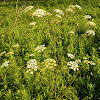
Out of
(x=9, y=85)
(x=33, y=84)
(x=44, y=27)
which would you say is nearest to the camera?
(x=33, y=84)

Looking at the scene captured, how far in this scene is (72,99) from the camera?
104 inches

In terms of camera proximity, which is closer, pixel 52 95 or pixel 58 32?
pixel 52 95

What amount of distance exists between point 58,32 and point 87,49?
67.0 inches

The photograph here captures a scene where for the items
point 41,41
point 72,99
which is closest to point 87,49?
point 41,41

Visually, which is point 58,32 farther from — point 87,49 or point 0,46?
point 0,46

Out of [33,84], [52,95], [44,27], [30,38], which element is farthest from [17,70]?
[44,27]

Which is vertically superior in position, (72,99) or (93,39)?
(93,39)

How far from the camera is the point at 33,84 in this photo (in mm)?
2812

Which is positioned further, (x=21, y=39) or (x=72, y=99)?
(x=21, y=39)

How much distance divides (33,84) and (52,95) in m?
0.54

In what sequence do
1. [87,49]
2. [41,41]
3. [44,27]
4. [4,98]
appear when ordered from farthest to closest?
[44,27] < [41,41] < [87,49] < [4,98]

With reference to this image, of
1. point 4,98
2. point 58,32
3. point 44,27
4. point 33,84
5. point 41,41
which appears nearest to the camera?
point 4,98

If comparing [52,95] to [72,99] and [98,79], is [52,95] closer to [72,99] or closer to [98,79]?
[72,99]

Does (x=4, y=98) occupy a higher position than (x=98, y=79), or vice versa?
(x=98, y=79)
